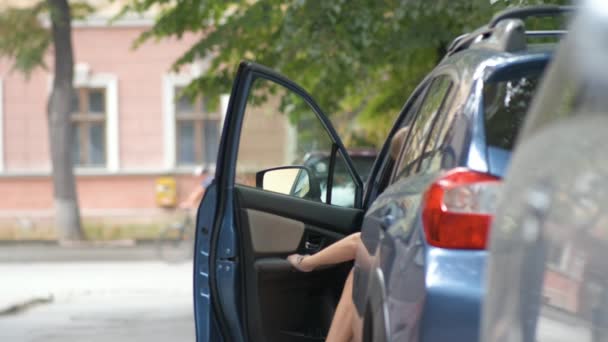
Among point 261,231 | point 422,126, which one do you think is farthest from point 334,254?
point 422,126

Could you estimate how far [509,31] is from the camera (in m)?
3.95

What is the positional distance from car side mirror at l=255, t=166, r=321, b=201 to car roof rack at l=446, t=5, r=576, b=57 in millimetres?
1290

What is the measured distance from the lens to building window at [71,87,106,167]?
30531 millimetres

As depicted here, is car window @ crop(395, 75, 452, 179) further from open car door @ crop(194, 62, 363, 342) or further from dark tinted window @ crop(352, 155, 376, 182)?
dark tinted window @ crop(352, 155, 376, 182)

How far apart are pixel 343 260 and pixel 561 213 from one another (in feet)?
10.1

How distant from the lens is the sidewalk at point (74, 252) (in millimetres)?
21047

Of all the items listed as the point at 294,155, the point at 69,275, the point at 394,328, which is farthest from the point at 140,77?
the point at 394,328

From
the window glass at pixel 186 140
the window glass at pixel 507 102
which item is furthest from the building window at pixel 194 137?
the window glass at pixel 507 102

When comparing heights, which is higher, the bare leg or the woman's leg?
the woman's leg

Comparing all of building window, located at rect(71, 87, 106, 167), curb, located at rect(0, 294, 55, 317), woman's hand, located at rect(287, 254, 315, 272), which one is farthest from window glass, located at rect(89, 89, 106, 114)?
woman's hand, located at rect(287, 254, 315, 272)

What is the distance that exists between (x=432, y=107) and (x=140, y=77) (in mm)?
26271

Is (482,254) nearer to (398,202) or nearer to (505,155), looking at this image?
(505,155)

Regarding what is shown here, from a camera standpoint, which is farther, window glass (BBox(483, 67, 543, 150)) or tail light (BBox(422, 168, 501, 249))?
window glass (BBox(483, 67, 543, 150))

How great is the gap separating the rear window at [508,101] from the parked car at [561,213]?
935 millimetres
